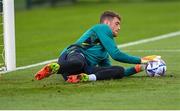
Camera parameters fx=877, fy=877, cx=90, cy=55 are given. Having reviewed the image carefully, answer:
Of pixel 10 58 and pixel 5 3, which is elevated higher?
pixel 5 3

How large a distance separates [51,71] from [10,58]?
2.40 metres

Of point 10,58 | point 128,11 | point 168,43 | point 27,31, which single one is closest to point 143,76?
point 10,58

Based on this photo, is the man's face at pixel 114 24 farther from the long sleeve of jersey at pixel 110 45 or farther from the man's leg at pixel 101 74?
the man's leg at pixel 101 74

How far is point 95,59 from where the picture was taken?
13.0 meters

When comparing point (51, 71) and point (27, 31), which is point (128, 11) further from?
point (51, 71)

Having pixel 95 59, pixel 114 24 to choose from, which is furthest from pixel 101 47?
pixel 114 24

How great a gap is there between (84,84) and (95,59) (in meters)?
0.75

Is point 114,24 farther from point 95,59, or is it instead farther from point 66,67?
point 66,67

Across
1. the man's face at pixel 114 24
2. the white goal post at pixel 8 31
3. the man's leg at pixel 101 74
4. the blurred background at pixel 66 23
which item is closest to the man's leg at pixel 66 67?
the man's leg at pixel 101 74

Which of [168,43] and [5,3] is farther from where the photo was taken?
[168,43]

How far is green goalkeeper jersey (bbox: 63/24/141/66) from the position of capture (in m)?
12.8

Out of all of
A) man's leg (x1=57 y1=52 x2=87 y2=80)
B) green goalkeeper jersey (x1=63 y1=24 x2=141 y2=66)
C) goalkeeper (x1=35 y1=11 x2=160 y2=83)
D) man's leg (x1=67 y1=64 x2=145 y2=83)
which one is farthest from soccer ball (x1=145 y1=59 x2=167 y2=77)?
man's leg (x1=57 y1=52 x2=87 y2=80)

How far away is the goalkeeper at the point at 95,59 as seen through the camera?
41.2ft

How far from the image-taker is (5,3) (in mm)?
14570
